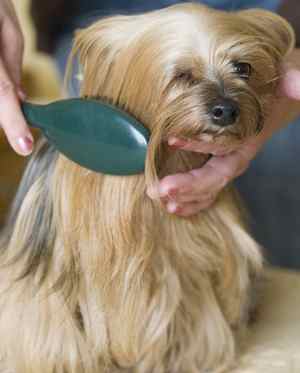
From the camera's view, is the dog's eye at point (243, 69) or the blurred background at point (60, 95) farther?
the blurred background at point (60, 95)

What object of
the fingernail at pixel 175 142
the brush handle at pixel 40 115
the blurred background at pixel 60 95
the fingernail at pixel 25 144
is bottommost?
the blurred background at pixel 60 95

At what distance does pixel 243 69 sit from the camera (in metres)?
0.98

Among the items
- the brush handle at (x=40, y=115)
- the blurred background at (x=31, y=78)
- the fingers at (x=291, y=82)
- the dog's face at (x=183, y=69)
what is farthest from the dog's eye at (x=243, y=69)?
the blurred background at (x=31, y=78)

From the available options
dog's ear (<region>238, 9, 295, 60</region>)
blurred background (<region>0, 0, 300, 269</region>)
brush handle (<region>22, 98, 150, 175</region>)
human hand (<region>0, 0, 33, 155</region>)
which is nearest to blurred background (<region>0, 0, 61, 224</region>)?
blurred background (<region>0, 0, 300, 269</region>)

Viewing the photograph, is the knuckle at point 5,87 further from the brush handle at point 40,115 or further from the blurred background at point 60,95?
the blurred background at point 60,95

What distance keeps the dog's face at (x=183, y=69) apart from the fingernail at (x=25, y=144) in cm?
10

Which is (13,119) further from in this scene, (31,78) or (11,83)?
(31,78)

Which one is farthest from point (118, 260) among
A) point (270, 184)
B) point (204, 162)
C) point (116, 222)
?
point (270, 184)

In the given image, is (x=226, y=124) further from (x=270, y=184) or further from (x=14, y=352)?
(x=270, y=184)

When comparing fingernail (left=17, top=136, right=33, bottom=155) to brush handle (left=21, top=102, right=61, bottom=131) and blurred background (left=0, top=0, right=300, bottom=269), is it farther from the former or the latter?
blurred background (left=0, top=0, right=300, bottom=269)

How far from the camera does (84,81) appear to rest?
3.32 ft

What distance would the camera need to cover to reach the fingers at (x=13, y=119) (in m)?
1.02

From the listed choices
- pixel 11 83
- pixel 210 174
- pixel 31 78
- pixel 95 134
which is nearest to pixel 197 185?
pixel 210 174

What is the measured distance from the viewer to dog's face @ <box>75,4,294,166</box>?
3.02 ft
